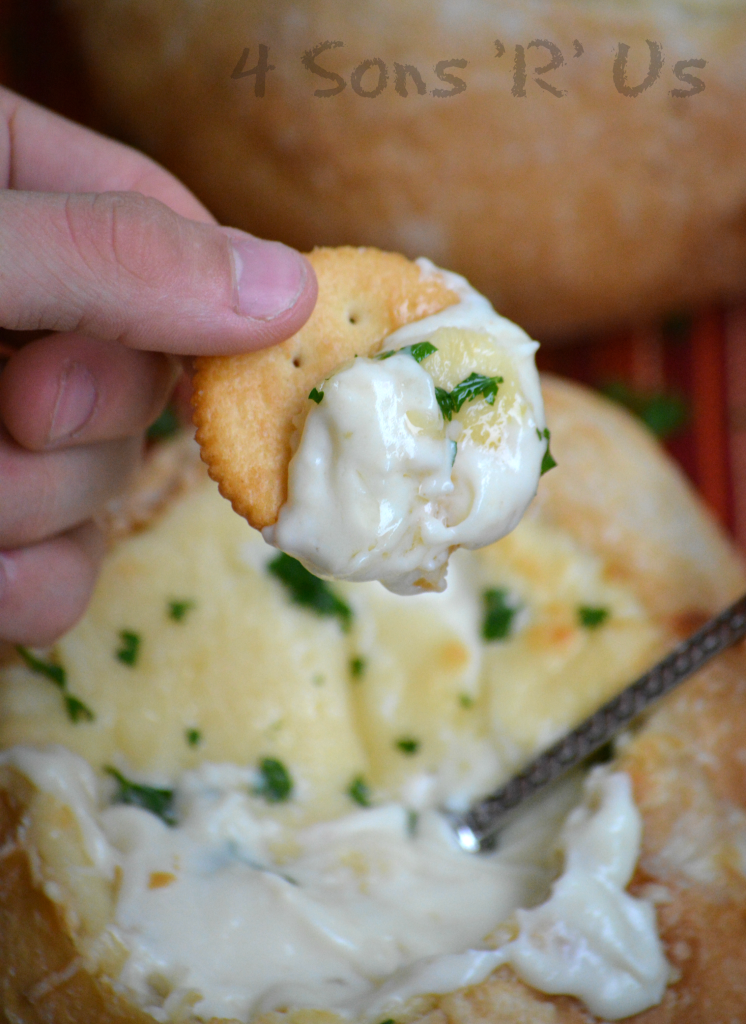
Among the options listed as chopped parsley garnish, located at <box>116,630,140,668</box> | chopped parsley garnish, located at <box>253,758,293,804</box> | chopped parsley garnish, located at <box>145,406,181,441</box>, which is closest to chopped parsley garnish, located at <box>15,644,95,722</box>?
chopped parsley garnish, located at <box>116,630,140,668</box>

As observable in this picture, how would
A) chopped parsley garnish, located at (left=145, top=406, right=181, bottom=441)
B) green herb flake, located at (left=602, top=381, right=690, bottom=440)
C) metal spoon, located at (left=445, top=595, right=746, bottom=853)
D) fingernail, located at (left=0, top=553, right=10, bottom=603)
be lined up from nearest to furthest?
fingernail, located at (left=0, top=553, right=10, bottom=603), metal spoon, located at (left=445, top=595, right=746, bottom=853), chopped parsley garnish, located at (left=145, top=406, right=181, bottom=441), green herb flake, located at (left=602, top=381, right=690, bottom=440)

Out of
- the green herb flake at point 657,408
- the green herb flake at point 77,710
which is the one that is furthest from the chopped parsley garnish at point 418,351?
the green herb flake at point 657,408

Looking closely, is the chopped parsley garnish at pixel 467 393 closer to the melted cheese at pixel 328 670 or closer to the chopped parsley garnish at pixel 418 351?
the chopped parsley garnish at pixel 418 351

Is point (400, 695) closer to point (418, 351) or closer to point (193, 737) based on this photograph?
point (193, 737)

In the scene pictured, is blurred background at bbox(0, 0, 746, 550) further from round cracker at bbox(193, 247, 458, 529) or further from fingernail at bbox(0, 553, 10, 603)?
fingernail at bbox(0, 553, 10, 603)

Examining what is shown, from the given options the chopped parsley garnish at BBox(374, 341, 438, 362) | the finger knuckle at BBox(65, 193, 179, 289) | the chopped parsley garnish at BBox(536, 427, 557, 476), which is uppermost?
the finger knuckle at BBox(65, 193, 179, 289)
